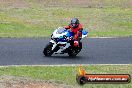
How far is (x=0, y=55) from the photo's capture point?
18.1m

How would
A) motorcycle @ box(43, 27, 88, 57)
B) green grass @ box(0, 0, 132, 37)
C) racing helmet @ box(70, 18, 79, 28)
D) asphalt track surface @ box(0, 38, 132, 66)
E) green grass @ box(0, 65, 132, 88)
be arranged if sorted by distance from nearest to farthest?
green grass @ box(0, 65, 132, 88)
asphalt track surface @ box(0, 38, 132, 66)
racing helmet @ box(70, 18, 79, 28)
motorcycle @ box(43, 27, 88, 57)
green grass @ box(0, 0, 132, 37)

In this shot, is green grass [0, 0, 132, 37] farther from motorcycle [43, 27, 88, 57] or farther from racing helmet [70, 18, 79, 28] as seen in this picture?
racing helmet [70, 18, 79, 28]

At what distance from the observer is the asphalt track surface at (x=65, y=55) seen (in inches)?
686

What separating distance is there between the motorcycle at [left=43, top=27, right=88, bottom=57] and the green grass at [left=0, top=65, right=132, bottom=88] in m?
2.04

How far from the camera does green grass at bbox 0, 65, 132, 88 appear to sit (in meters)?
13.8

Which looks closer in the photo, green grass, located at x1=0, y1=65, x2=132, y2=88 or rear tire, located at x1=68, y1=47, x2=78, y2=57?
green grass, located at x1=0, y1=65, x2=132, y2=88

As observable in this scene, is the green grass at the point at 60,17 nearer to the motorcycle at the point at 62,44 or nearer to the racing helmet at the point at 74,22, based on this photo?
the motorcycle at the point at 62,44

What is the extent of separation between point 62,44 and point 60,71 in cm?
319

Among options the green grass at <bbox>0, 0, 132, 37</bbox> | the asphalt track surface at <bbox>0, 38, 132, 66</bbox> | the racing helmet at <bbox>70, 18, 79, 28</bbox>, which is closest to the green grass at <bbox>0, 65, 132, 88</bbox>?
the asphalt track surface at <bbox>0, 38, 132, 66</bbox>

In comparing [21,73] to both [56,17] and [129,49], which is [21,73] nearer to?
[129,49]

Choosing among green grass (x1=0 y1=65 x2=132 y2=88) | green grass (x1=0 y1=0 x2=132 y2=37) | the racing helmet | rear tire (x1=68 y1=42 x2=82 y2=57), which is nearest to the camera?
green grass (x1=0 y1=65 x2=132 y2=88)

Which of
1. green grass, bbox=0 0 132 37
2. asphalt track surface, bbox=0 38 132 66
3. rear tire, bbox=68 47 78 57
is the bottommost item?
green grass, bbox=0 0 132 37

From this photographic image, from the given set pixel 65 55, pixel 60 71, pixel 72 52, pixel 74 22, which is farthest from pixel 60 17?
pixel 60 71

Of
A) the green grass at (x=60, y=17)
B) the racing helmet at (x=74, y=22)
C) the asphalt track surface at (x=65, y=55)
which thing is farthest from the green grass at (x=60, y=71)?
the green grass at (x=60, y=17)
